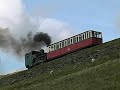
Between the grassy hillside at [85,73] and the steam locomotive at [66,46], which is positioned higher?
the steam locomotive at [66,46]

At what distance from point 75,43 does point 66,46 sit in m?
2.31

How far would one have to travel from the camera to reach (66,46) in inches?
2559

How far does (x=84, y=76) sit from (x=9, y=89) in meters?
13.2

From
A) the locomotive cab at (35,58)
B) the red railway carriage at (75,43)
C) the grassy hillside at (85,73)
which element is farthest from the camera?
the locomotive cab at (35,58)

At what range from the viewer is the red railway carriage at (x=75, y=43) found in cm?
6156

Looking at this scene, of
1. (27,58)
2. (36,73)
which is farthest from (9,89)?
(27,58)

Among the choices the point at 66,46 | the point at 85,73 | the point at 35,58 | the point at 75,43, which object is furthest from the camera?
the point at 35,58

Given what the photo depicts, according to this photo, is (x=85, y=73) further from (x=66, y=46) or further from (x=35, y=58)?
(x=35, y=58)

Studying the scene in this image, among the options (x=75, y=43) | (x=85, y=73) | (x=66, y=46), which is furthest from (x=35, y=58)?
(x=85, y=73)

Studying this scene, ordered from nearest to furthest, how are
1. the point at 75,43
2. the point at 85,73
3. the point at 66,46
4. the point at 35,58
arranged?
the point at 85,73
the point at 75,43
the point at 66,46
the point at 35,58

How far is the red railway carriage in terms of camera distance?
61562 millimetres

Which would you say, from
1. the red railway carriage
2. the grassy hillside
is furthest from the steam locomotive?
the grassy hillside

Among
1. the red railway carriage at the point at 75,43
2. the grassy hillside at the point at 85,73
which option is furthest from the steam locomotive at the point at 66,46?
the grassy hillside at the point at 85,73

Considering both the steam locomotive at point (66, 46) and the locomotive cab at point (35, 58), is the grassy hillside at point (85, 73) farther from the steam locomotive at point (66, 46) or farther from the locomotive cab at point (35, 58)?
the locomotive cab at point (35, 58)
